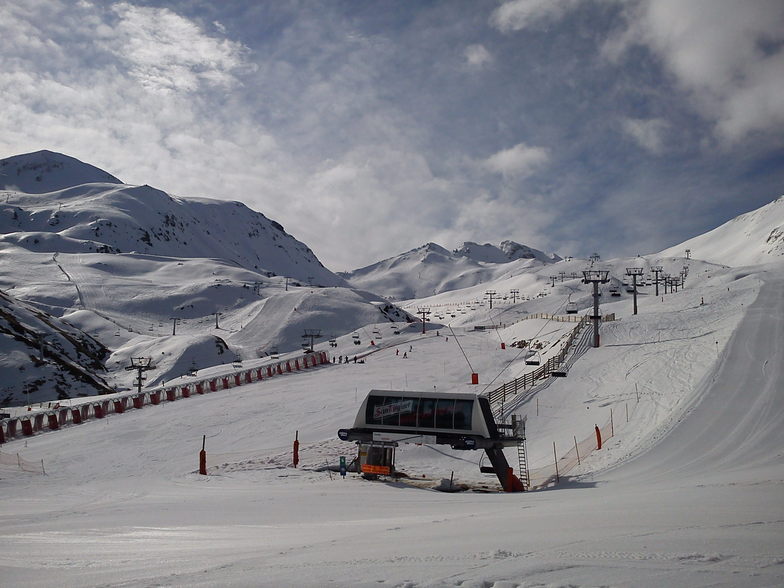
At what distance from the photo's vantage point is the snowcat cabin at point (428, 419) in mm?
18812

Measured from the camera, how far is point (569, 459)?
20.9 meters

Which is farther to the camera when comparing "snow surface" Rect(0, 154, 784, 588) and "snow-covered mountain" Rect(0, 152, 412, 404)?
"snow-covered mountain" Rect(0, 152, 412, 404)

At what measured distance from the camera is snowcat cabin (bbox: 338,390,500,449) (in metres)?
18.8

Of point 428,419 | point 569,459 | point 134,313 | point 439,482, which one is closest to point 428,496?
point 439,482

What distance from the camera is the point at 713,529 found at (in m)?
6.96

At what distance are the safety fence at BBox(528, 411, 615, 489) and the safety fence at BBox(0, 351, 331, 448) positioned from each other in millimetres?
21492

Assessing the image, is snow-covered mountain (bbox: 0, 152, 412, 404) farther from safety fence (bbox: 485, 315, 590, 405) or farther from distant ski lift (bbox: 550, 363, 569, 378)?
distant ski lift (bbox: 550, 363, 569, 378)

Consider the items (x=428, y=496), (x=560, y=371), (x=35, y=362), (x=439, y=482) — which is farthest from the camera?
(x=35, y=362)

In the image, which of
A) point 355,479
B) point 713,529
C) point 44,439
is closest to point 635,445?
point 355,479

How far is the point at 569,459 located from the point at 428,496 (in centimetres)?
792

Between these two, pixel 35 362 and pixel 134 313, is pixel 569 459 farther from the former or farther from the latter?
pixel 134 313

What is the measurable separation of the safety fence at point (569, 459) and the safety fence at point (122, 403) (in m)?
21.5

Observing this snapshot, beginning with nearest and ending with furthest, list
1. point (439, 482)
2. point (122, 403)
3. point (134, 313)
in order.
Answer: point (439, 482), point (122, 403), point (134, 313)

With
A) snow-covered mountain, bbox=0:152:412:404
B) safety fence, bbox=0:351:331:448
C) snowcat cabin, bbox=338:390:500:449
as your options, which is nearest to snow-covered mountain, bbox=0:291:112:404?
snow-covered mountain, bbox=0:152:412:404
